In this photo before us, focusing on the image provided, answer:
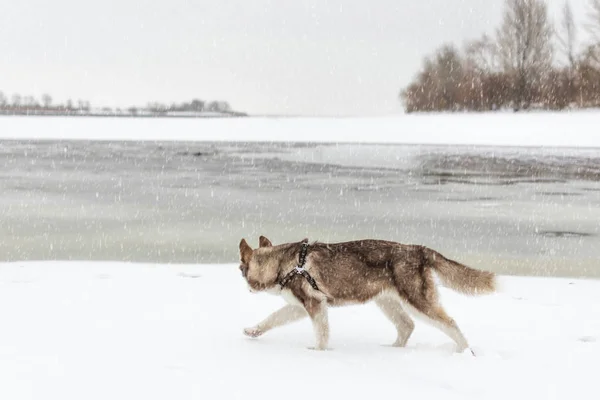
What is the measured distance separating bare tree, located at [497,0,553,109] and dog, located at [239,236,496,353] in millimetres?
46291

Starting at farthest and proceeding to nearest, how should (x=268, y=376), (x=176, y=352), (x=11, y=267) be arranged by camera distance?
(x=11, y=267), (x=176, y=352), (x=268, y=376)

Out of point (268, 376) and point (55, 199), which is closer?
point (268, 376)

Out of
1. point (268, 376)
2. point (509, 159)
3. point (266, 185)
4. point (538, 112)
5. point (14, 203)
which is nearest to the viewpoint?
point (268, 376)

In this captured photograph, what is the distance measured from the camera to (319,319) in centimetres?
568

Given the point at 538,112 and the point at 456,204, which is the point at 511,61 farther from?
the point at 456,204

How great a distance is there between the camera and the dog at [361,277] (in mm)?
5633

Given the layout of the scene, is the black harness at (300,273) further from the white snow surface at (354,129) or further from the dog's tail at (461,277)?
the white snow surface at (354,129)

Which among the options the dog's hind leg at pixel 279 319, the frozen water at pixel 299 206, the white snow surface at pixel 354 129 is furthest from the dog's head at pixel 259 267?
the white snow surface at pixel 354 129

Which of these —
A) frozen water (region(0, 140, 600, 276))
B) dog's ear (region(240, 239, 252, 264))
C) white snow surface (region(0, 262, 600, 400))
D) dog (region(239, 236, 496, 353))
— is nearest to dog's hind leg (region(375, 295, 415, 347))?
white snow surface (region(0, 262, 600, 400))

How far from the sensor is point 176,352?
5.46 metres

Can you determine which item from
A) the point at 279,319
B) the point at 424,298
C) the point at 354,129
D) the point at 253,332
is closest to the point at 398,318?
the point at 424,298

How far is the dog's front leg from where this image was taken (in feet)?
18.6

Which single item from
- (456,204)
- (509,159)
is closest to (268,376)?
(456,204)

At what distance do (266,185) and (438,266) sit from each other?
636 inches
